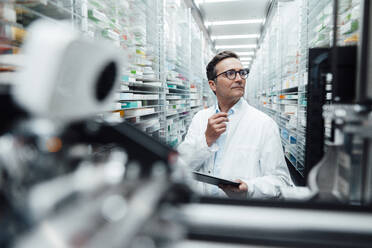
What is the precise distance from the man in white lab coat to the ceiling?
3510 millimetres

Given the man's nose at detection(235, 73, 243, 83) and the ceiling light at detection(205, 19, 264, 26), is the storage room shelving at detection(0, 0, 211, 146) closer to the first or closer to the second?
the man's nose at detection(235, 73, 243, 83)

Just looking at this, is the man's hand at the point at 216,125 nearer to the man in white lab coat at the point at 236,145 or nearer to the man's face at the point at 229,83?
the man in white lab coat at the point at 236,145

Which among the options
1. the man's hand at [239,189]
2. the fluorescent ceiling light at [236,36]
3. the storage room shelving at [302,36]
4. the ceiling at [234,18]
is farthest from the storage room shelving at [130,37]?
the fluorescent ceiling light at [236,36]

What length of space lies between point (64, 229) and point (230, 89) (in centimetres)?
167

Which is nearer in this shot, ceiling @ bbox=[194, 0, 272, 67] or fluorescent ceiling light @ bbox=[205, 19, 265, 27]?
ceiling @ bbox=[194, 0, 272, 67]

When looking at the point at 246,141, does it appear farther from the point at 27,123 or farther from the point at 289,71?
the point at 289,71

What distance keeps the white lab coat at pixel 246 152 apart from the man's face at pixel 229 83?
0.15m

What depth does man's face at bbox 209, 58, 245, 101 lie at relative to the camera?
6.02 ft

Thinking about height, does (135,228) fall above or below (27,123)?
below

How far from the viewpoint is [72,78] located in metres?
0.32

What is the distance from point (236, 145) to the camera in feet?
5.69

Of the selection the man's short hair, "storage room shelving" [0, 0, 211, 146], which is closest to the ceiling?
"storage room shelving" [0, 0, 211, 146]

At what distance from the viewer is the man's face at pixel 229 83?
183cm

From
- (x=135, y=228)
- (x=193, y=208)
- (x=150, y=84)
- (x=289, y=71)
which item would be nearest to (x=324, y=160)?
(x=193, y=208)
